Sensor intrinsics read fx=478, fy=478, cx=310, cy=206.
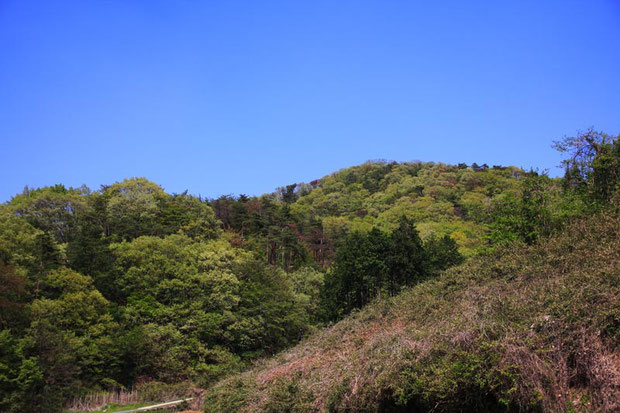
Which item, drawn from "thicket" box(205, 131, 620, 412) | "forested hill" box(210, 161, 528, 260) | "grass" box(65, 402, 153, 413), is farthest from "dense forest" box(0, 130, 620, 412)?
"grass" box(65, 402, 153, 413)

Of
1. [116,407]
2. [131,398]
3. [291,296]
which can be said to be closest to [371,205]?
[291,296]

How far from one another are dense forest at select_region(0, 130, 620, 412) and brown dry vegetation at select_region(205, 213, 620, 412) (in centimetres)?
5

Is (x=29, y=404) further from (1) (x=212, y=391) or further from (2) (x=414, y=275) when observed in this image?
(2) (x=414, y=275)

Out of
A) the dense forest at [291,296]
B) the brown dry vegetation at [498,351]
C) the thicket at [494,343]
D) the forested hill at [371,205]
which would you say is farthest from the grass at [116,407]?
the forested hill at [371,205]

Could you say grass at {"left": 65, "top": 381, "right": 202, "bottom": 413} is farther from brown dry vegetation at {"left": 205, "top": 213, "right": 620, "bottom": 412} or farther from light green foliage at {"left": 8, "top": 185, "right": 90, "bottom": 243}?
light green foliage at {"left": 8, "top": 185, "right": 90, "bottom": 243}

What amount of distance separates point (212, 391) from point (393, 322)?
24.8 ft

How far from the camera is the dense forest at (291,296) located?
8.71 metres

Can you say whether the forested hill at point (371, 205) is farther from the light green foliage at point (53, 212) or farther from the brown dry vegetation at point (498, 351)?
the light green foliage at point (53, 212)

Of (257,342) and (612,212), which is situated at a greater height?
(612,212)

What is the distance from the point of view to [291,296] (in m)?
40.4

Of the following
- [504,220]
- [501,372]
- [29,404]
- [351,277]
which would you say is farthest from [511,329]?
[351,277]

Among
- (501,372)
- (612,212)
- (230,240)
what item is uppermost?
(230,240)

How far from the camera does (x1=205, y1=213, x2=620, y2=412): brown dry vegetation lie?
752cm

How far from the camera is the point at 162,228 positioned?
1900 inches
